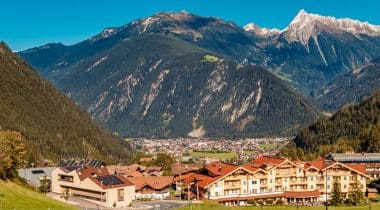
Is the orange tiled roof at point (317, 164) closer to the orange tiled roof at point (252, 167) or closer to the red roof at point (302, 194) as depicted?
the red roof at point (302, 194)

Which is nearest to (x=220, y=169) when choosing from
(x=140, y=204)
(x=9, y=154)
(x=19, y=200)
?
(x=140, y=204)

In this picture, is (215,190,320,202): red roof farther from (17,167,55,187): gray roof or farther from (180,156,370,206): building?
(17,167,55,187): gray roof

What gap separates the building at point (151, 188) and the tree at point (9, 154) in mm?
33803

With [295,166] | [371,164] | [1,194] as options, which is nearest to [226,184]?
[295,166]

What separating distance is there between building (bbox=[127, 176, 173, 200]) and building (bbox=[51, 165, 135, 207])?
9.43m

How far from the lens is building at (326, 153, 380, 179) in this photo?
169 m

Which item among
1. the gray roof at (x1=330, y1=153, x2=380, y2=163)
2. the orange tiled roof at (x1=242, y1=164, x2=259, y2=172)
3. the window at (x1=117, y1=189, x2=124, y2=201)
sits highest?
the gray roof at (x1=330, y1=153, x2=380, y2=163)

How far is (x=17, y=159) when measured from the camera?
104m

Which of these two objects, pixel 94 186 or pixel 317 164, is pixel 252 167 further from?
pixel 94 186

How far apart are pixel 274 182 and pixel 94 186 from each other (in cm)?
4385

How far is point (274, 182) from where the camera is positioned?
147 m

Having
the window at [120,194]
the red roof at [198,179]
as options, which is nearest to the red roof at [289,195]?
the red roof at [198,179]

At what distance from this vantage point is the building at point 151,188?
138 metres

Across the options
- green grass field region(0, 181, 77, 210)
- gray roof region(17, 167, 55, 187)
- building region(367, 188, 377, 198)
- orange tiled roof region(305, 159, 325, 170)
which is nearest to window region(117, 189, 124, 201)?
green grass field region(0, 181, 77, 210)
